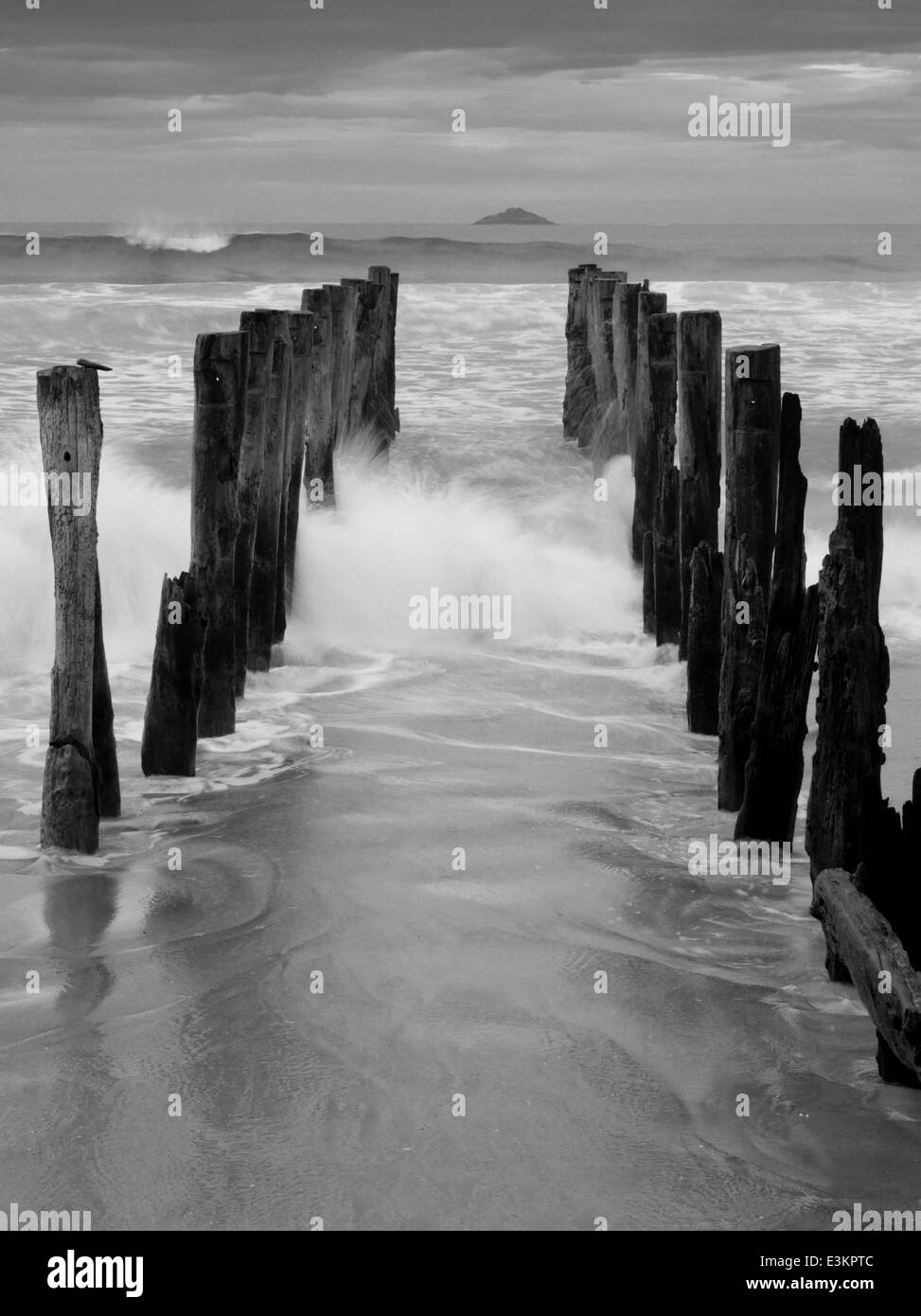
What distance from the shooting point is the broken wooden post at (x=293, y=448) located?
11.1 metres

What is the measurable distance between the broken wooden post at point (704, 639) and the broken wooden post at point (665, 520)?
1920 millimetres

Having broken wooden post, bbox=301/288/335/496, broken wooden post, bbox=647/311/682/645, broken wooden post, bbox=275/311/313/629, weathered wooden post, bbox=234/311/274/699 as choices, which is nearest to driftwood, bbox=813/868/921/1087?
weathered wooden post, bbox=234/311/274/699

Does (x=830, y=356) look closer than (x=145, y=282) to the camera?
Yes

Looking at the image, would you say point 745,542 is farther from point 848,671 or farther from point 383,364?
point 383,364

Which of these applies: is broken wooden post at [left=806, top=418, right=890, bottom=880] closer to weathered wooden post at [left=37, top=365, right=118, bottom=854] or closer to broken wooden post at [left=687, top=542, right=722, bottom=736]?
broken wooden post at [left=687, top=542, right=722, bottom=736]

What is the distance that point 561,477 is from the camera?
53.5 ft

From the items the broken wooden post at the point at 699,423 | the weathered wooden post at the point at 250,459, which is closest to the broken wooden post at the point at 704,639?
the broken wooden post at the point at 699,423

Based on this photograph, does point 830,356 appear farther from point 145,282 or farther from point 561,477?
point 145,282

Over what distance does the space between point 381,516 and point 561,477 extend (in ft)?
10.1

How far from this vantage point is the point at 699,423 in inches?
386

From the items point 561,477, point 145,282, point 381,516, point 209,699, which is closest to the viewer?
point 209,699

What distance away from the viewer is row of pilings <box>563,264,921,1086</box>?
5000 millimetres
